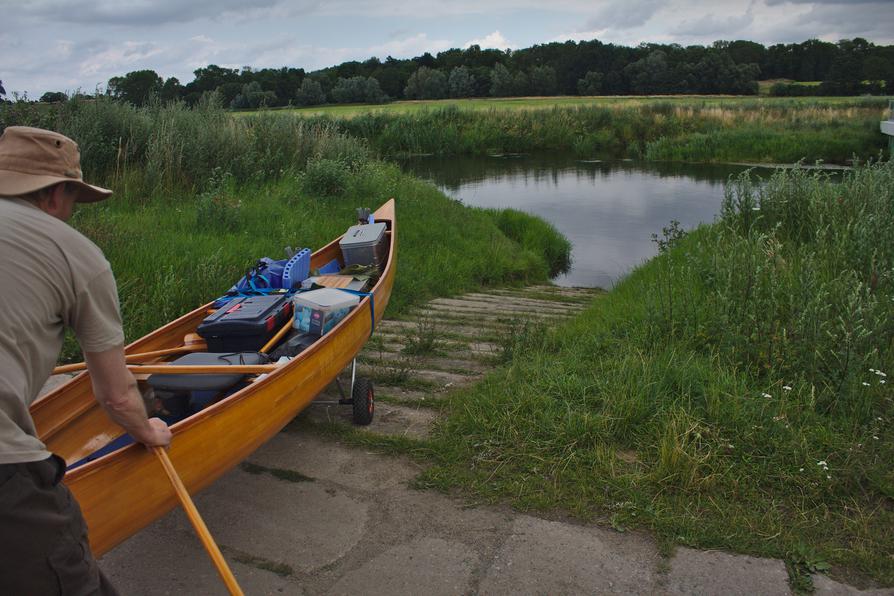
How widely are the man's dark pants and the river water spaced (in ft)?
32.1

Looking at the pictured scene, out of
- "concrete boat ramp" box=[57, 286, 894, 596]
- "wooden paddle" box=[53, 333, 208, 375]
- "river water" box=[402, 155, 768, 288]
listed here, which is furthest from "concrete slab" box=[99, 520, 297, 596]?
"river water" box=[402, 155, 768, 288]

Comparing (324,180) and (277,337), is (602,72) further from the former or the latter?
(277,337)

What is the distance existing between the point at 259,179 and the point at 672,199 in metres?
12.9

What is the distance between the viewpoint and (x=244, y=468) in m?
4.07

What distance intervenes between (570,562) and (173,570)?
1.77 metres

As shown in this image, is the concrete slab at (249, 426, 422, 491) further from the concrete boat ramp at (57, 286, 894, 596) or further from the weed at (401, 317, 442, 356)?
the weed at (401, 317, 442, 356)

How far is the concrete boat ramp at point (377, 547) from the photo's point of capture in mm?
3057

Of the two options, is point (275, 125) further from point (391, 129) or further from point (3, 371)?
point (391, 129)

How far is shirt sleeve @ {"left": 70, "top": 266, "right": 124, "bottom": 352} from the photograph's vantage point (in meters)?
2.04

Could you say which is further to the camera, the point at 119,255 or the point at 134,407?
the point at 119,255

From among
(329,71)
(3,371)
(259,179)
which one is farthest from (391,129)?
(329,71)

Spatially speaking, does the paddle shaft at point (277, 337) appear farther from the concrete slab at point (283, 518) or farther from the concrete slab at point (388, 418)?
the concrete slab at point (283, 518)

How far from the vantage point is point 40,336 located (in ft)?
6.61

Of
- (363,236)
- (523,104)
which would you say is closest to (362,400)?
Result: (363,236)
